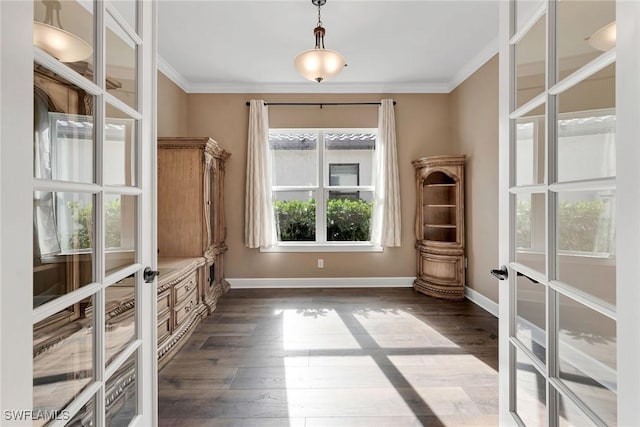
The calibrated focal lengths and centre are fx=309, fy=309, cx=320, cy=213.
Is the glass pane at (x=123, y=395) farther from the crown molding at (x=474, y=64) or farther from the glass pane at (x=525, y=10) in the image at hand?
the crown molding at (x=474, y=64)

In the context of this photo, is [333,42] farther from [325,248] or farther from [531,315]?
[531,315]

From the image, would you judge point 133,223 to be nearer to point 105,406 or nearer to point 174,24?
point 105,406

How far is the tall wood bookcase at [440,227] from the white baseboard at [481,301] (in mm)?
99

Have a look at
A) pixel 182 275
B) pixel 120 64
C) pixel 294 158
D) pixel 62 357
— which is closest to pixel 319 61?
pixel 120 64

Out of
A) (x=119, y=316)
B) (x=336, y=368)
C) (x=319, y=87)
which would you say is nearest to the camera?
(x=119, y=316)

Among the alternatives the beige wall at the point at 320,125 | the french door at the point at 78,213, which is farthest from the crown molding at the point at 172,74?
the french door at the point at 78,213

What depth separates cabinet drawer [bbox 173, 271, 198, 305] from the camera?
8.67 feet

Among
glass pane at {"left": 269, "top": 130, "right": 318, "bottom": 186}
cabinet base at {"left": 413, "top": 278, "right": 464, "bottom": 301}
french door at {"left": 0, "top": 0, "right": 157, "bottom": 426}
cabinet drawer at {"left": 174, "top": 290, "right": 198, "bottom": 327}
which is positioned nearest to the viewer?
french door at {"left": 0, "top": 0, "right": 157, "bottom": 426}

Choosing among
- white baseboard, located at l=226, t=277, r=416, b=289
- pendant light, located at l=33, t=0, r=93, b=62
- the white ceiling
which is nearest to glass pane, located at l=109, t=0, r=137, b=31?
pendant light, located at l=33, t=0, r=93, b=62

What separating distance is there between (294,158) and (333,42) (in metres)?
1.67

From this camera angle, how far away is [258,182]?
4.15 metres

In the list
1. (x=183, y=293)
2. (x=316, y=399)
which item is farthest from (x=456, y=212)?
(x=183, y=293)

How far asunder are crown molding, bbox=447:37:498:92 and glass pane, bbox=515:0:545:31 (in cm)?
236

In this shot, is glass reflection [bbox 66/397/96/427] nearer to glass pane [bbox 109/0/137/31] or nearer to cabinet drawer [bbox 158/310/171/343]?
glass pane [bbox 109/0/137/31]
